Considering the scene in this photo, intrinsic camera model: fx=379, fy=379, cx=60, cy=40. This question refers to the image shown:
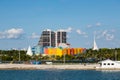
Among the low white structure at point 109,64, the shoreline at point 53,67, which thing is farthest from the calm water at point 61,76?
the shoreline at point 53,67

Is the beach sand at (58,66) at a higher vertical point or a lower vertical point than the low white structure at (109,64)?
lower

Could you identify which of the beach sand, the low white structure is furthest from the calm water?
the beach sand

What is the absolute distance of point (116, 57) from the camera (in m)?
196

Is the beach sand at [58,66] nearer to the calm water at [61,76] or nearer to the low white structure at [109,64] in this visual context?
the low white structure at [109,64]

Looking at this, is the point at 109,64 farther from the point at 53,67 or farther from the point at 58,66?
the point at 53,67

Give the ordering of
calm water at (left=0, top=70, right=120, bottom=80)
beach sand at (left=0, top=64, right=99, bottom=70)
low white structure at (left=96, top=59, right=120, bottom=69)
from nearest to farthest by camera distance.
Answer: calm water at (left=0, top=70, right=120, bottom=80) < low white structure at (left=96, top=59, right=120, bottom=69) < beach sand at (left=0, top=64, right=99, bottom=70)

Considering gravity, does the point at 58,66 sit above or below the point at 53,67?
above

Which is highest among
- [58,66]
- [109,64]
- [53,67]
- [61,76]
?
[109,64]

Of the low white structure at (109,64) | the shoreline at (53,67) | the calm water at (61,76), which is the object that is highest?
the low white structure at (109,64)

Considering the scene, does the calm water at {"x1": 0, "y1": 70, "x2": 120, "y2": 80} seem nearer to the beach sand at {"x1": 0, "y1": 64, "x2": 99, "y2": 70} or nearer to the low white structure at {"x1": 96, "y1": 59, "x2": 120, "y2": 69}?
the low white structure at {"x1": 96, "y1": 59, "x2": 120, "y2": 69}

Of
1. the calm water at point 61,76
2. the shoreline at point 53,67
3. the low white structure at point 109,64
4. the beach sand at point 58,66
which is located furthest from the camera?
the shoreline at point 53,67

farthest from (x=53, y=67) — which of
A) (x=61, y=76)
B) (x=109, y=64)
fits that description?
(x=61, y=76)

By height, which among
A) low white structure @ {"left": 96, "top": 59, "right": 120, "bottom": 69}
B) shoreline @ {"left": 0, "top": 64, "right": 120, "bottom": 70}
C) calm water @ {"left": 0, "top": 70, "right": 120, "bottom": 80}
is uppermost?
low white structure @ {"left": 96, "top": 59, "right": 120, "bottom": 69}

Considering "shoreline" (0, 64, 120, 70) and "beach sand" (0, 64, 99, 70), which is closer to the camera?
"beach sand" (0, 64, 99, 70)
